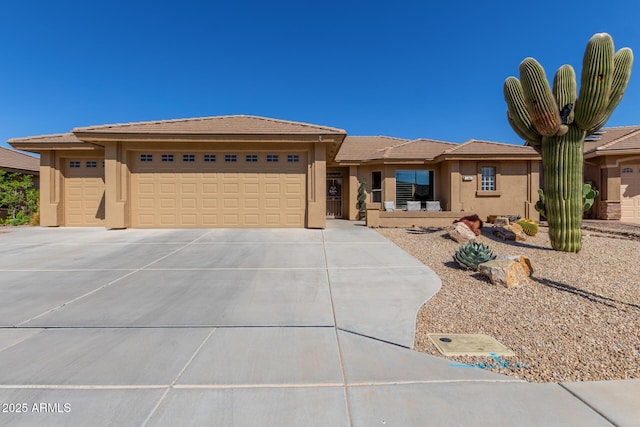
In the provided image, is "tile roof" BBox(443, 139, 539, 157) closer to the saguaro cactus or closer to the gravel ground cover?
the saguaro cactus

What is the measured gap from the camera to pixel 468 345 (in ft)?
10.7

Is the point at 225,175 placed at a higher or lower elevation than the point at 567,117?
lower

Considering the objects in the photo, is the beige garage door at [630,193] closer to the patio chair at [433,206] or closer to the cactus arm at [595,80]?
the patio chair at [433,206]

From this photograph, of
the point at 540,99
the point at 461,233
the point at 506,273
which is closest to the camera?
the point at 506,273

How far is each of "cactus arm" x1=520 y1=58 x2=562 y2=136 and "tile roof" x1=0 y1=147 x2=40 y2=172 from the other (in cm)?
2334

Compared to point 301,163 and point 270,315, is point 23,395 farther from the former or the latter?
point 301,163

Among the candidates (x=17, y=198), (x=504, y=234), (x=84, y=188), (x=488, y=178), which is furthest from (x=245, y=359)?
(x=17, y=198)

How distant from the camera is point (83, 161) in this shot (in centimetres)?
1356

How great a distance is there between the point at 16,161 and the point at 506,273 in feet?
83.8

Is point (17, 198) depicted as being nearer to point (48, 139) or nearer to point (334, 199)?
point (48, 139)

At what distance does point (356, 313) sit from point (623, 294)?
4.22 metres

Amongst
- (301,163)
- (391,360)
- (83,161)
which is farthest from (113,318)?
(83,161)

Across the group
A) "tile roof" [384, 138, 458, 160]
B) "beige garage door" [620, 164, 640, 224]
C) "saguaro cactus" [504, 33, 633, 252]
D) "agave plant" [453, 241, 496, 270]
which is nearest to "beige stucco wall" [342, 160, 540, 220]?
"tile roof" [384, 138, 458, 160]

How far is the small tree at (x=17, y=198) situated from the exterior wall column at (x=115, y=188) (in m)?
6.67
